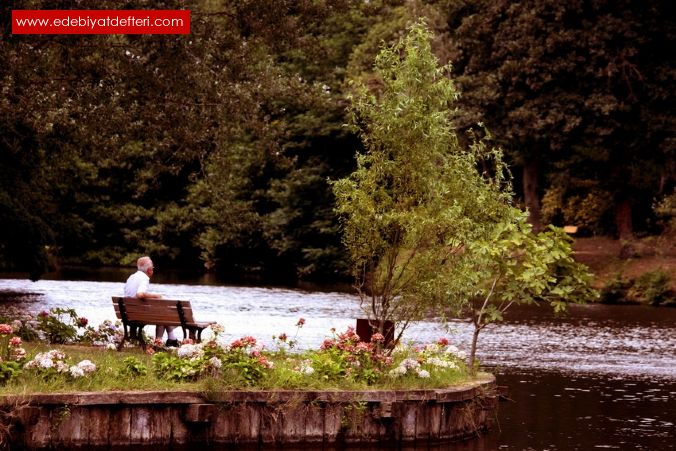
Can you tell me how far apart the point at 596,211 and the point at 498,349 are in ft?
111

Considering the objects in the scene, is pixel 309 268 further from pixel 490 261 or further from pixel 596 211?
pixel 490 261

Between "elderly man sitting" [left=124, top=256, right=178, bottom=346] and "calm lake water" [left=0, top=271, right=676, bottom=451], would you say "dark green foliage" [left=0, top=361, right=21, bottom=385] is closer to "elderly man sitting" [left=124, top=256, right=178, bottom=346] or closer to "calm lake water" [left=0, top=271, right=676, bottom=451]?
"elderly man sitting" [left=124, top=256, right=178, bottom=346]

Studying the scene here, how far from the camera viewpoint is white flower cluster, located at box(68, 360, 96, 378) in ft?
51.3

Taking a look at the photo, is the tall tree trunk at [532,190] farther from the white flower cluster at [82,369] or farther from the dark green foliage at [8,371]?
the dark green foliage at [8,371]

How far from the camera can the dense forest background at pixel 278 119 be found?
26.3 meters

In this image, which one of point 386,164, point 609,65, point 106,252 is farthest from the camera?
point 106,252

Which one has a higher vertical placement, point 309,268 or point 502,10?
point 502,10

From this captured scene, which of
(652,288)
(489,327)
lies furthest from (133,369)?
(652,288)

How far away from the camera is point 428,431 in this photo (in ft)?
57.7

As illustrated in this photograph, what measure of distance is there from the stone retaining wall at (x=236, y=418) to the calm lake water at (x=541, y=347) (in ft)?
2.23

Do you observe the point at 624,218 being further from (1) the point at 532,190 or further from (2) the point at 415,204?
(2) the point at 415,204

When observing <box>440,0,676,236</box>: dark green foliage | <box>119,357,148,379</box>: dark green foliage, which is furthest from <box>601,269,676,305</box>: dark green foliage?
<box>119,357,148,379</box>: dark green foliage

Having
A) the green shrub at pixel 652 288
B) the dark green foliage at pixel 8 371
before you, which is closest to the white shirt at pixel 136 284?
the dark green foliage at pixel 8 371

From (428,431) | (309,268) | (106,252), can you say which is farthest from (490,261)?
(106,252)
